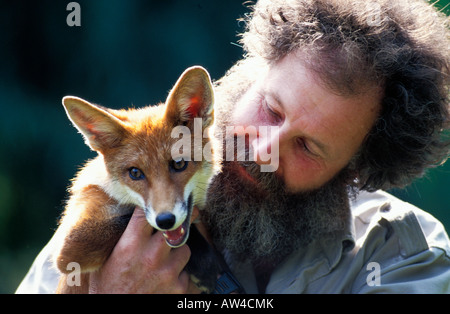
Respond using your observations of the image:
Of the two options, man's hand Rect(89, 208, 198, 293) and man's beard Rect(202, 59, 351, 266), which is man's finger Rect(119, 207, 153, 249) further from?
man's beard Rect(202, 59, 351, 266)

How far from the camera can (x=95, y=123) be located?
1921mm

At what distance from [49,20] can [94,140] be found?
2.02 metres

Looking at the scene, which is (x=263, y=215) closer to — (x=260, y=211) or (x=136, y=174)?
(x=260, y=211)

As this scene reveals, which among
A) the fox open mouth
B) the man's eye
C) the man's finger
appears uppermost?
the man's eye

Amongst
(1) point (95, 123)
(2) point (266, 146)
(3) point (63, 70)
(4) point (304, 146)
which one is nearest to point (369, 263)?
(4) point (304, 146)

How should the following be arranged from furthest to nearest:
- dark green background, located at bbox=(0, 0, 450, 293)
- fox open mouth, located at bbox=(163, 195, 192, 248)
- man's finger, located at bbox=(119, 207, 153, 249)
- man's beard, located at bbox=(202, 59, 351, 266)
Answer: dark green background, located at bbox=(0, 0, 450, 293), man's beard, located at bbox=(202, 59, 351, 266), man's finger, located at bbox=(119, 207, 153, 249), fox open mouth, located at bbox=(163, 195, 192, 248)

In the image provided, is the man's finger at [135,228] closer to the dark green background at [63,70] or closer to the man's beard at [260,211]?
the man's beard at [260,211]

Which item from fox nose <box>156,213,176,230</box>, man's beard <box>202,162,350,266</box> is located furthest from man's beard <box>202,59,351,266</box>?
fox nose <box>156,213,176,230</box>

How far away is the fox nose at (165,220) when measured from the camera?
1748 mm

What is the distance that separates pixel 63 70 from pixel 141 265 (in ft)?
7.13

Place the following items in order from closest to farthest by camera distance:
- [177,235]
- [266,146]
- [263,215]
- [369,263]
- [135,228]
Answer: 1. [177,235]
2. [135,228]
3. [266,146]
4. [369,263]
5. [263,215]

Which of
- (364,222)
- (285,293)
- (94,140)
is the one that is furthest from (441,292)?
(94,140)

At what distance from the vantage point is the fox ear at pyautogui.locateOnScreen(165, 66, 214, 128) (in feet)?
6.03

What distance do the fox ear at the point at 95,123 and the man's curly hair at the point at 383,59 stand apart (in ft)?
3.31
